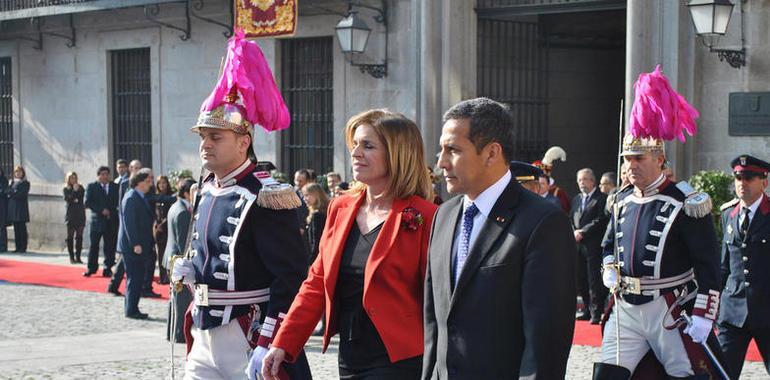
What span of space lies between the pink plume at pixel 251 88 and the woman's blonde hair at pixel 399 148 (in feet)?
2.50

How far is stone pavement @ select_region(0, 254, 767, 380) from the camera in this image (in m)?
10.0

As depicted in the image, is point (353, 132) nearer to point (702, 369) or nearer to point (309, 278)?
point (309, 278)

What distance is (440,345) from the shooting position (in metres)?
4.38

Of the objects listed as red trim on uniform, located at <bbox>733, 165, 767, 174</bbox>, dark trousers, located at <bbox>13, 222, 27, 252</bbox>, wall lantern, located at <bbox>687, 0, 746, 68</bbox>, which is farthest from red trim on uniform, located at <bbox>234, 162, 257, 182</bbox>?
dark trousers, located at <bbox>13, 222, 27, 252</bbox>

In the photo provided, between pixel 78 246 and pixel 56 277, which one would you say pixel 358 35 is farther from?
pixel 78 246

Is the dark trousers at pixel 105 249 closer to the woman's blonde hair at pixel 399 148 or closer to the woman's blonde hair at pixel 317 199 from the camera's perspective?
the woman's blonde hair at pixel 317 199

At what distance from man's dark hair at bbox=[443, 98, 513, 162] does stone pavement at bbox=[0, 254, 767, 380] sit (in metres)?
5.67

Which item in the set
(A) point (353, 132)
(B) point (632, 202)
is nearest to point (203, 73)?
(B) point (632, 202)

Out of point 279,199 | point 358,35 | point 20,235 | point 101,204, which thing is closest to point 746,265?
point 279,199

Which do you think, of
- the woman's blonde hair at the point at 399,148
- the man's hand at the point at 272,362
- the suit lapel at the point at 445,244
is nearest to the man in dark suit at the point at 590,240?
the woman's blonde hair at the point at 399,148

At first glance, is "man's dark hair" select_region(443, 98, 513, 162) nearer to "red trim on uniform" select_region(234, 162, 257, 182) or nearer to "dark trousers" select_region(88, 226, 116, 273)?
"red trim on uniform" select_region(234, 162, 257, 182)

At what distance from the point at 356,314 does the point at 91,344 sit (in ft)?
22.6

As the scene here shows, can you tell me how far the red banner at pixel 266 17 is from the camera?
61.2 feet

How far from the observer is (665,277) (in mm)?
7145
